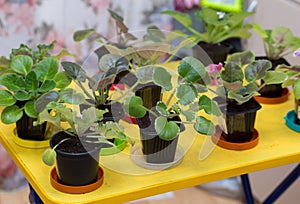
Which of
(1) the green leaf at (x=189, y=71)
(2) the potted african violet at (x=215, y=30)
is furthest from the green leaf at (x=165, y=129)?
(2) the potted african violet at (x=215, y=30)

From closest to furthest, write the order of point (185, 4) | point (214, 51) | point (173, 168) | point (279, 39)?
point (173, 168) < point (279, 39) < point (214, 51) < point (185, 4)

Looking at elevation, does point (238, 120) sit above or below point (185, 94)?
below

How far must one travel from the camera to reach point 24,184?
2.11 m

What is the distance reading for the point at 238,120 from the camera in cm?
128

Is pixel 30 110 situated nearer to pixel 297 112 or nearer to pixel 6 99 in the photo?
pixel 6 99

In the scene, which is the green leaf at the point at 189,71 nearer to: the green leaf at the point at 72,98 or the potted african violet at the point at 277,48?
the green leaf at the point at 72,98

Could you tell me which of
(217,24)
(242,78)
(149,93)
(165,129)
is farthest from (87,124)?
(217,24)

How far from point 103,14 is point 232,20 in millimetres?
563

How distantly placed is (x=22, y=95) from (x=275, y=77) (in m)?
0.55

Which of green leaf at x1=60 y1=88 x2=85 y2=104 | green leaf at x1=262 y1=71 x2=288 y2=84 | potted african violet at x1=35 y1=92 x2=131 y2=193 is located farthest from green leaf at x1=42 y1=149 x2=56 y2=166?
green leaf at x1=262 y1=71 x2=288 y2=84

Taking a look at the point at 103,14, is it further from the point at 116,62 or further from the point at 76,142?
the point at 76,142

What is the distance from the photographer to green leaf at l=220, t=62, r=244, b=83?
50.4 inches

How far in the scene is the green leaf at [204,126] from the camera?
1162 millimetres

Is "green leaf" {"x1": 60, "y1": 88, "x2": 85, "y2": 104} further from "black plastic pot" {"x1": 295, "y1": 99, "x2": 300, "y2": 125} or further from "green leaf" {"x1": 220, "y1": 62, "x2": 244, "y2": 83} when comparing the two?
"black plastic pot" {"x1": 295, "y1": 99, "x2": 300, "y2": 125}
